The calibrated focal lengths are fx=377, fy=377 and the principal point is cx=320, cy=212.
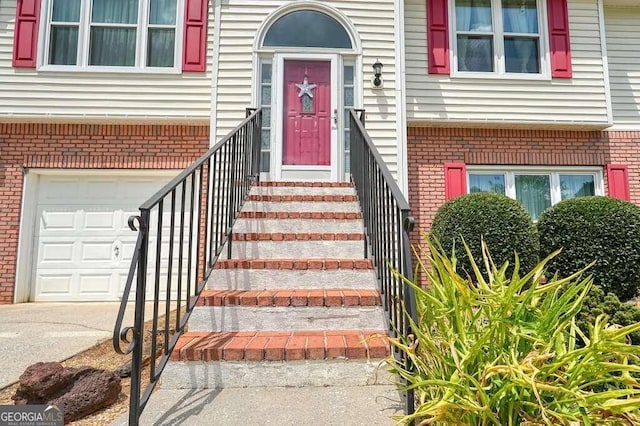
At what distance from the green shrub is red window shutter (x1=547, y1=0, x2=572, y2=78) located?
4302mm

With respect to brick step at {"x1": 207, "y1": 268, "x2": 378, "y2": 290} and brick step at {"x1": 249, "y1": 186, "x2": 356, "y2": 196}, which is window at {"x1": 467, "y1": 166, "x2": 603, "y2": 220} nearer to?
brick step at {"x1": 249, "y1": 186, "x2": 356, "y2": 196}

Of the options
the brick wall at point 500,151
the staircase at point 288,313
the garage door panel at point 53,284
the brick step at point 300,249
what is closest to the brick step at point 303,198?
the staircase at point 288,313

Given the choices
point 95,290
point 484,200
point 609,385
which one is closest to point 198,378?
point 609,385

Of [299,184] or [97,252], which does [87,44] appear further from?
[299,184]

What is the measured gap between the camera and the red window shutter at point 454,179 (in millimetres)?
5723

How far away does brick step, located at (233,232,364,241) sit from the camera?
3234 mm

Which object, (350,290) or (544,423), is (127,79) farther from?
(544,423)

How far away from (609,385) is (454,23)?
5.63 m

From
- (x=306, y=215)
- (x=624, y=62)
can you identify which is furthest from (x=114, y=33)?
(x=624, y=62)

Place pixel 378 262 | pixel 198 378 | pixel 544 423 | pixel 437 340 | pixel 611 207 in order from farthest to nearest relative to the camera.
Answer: pixel 611 207
pixel 378 262
pixel 198 378
pixel 437 340
pixel 544 423

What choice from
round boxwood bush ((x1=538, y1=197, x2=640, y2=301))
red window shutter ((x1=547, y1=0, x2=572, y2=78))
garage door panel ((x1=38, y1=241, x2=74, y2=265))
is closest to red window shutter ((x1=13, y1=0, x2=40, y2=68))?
garage door panel ((x1=38, y1=241, x2=74, y2=265))

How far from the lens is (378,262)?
2.71 meters

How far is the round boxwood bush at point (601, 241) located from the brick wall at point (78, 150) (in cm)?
485

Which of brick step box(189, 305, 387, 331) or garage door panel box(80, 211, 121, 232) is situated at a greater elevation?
garage door panel box(80, 211, 121, 232)
